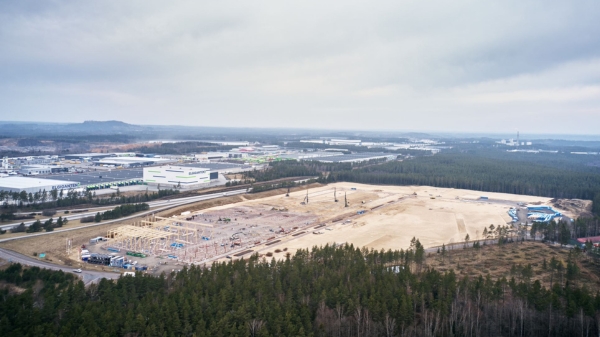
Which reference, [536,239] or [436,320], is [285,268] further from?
[536,239]

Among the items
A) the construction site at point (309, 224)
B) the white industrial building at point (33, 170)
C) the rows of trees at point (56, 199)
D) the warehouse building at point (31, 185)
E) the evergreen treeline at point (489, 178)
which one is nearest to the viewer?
the construction site at point (309, 224)

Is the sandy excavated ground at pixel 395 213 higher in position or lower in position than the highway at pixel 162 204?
lower

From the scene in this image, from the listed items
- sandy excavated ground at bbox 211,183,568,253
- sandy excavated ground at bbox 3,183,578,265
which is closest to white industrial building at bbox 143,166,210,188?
sandy excavated ground at bbox 3,183,578,265

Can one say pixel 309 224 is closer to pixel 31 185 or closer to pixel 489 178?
pixel 31 185

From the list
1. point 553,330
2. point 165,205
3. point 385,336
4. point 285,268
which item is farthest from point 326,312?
point 165,205

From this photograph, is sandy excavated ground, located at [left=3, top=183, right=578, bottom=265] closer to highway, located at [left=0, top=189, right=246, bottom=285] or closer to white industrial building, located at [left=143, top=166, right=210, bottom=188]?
highway, located at [left=0, top=189, right=246, bottom=285]

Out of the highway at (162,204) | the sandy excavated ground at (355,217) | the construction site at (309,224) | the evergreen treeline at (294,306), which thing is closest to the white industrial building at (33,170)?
the highway at (162,204)

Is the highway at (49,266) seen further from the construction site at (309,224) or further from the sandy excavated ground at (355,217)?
the construction site at (309,224)
